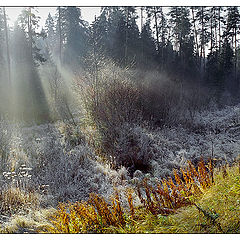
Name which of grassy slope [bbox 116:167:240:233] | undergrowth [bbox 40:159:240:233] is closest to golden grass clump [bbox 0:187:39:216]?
undergrowth [bbox 40:159:240:233]

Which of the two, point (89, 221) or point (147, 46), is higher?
point (147, 46)

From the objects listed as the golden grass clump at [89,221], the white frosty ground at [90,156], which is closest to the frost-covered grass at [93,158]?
the white frosty ground at [90,156]

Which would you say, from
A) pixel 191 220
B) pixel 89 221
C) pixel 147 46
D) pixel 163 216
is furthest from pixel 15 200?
pixel 147 46

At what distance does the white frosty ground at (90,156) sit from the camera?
4430 millimetres

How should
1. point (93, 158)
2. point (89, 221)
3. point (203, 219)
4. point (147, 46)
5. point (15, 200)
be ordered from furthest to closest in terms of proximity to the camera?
point (147, 46) < point (93, 158) < point (15, 200) < point (89, 221) < point (203, 219)

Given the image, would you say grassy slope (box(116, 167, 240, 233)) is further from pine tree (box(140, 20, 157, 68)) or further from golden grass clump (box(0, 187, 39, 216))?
pine tree (box(140, 20, 157, 68))

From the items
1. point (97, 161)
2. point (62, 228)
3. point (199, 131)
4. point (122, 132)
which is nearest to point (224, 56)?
point (199, 131)

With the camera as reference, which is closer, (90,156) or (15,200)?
(15,200)

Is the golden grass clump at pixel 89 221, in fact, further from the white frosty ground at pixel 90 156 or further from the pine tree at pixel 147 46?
the pine tree at pixel 147 46

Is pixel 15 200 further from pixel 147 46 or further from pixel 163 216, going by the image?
pixel 147 46

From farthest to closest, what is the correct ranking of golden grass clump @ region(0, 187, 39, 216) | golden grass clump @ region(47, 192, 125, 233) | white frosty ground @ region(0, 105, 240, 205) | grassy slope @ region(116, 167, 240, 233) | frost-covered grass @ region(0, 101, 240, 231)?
1. white frosty ground @ region(0, 105, 240, 205)
2. frost-covered grass @ region(0, 101, 240, 231)
3. golden grass clump @ region(0, 187, 39, 216)
4. golden grass clump @ region(47, 192, 125, 233)
5. grassy slope @ region(116, 167, 240, 233)

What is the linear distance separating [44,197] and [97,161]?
1.98 meters

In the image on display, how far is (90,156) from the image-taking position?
231 inches

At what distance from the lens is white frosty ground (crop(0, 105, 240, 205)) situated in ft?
14.5
